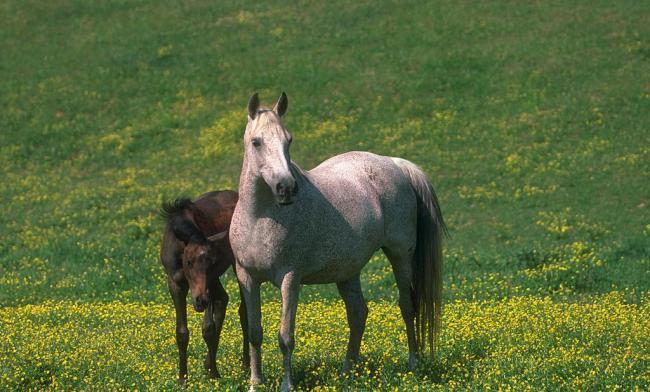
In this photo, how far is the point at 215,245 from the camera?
33.6ft

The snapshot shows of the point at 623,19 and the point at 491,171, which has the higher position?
the point at 623,19

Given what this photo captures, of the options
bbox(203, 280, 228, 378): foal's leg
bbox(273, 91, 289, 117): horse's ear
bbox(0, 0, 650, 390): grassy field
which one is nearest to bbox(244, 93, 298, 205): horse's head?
bbox(273, 91, 289, 117): horse's ear

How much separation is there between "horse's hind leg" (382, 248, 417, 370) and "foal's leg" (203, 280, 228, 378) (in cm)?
195

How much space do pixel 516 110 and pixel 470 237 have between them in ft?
35.2

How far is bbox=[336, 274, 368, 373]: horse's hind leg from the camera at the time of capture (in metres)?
10.7

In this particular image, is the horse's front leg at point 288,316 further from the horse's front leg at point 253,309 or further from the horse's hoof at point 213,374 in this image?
the horse's hoof at point 213,374

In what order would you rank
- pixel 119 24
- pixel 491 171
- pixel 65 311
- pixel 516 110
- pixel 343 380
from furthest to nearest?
pixel 119 24 → pixel 516 110 → pixel 491 171 → pixel 65 311 → pixel 343 380

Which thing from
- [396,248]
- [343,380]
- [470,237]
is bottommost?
[470,237]

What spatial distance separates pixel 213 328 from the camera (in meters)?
10.5

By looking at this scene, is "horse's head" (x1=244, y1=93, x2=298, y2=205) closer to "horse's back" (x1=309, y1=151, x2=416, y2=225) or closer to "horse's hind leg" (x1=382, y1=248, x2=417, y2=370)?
"horse's back" (x1=309, y1=151, x2=416, y2=225)

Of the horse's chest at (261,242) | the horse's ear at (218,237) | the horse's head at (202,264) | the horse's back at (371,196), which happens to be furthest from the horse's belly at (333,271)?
the horse's ear at (218,237)

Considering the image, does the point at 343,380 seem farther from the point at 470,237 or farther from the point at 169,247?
the point at 470,237

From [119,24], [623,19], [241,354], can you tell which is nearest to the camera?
[241,354]

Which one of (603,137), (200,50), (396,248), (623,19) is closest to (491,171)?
(603,137)
